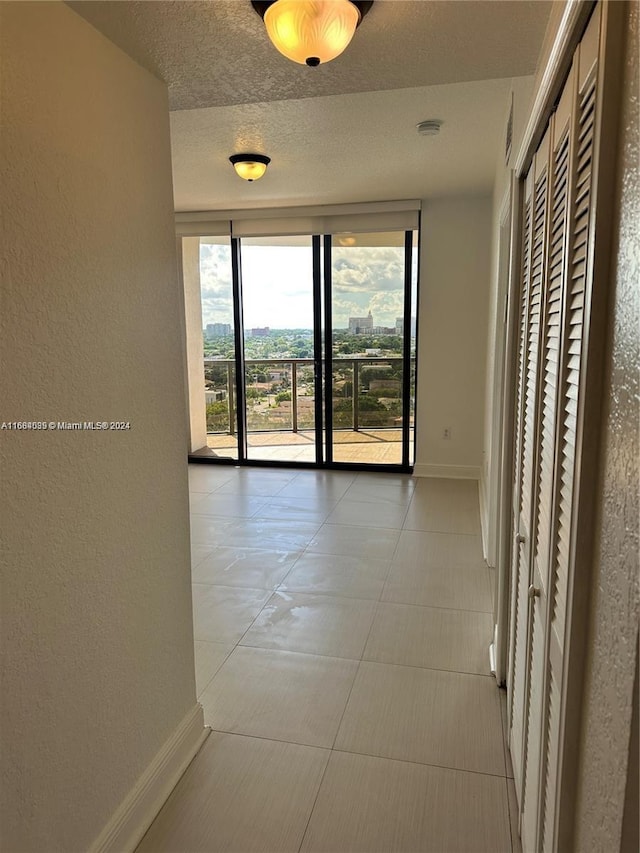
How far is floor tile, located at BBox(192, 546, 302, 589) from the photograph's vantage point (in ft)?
10.6

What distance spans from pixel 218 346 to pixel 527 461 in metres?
4.72

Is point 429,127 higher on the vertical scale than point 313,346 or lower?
higher

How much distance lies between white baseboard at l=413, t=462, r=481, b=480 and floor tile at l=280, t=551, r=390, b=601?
2.08 metres

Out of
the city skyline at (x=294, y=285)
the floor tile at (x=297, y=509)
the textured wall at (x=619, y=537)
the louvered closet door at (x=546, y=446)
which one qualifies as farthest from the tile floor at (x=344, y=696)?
the city skyline at (x=294, y=285)

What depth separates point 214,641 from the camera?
2619mm

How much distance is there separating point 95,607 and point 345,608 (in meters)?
1.67

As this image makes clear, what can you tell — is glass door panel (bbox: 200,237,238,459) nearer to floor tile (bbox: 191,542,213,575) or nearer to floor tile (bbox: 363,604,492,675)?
floor tile (bbox: 191,542,213,575)

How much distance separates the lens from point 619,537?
688 millimetres

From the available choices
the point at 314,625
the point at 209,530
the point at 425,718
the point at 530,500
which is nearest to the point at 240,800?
the point at 425,718

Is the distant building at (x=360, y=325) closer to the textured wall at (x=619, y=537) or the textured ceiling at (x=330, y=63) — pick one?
the textured ceiling at (x=330, y=63)

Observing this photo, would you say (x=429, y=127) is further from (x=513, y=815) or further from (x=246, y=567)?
(x=513, y=815)

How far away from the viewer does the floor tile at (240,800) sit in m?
1.60

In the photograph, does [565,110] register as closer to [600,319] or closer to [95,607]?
[600,319]

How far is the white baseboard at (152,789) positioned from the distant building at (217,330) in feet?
14.3
